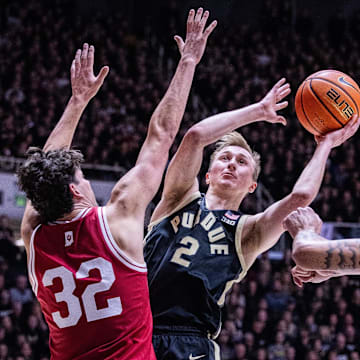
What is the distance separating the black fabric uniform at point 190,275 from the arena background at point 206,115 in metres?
5.20

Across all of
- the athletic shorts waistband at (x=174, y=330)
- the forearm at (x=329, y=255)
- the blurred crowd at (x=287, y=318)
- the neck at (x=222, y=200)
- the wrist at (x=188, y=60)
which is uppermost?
the wrist at (x=188, y=60)

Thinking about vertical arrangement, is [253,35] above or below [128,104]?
above

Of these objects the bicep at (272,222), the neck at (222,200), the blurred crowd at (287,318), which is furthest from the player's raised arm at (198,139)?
the blurred crowd at (287,318)

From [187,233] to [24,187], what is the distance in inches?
41.9

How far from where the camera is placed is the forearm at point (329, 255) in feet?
8.92

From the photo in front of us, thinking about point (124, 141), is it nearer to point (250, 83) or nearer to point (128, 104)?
point (128, 104)

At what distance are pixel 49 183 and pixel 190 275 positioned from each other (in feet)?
3.36

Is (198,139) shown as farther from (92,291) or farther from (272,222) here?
(92,291)

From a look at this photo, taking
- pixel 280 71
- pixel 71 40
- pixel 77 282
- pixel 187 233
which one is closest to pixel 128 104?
pixel 71 40

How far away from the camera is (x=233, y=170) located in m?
3.84

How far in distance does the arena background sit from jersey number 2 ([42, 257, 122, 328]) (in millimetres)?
5673

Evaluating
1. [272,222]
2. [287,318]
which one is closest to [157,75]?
[287,318]

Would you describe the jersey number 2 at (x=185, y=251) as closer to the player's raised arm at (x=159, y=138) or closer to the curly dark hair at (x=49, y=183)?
the player's raised arm at (x=159, y=138)

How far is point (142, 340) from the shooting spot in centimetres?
278
